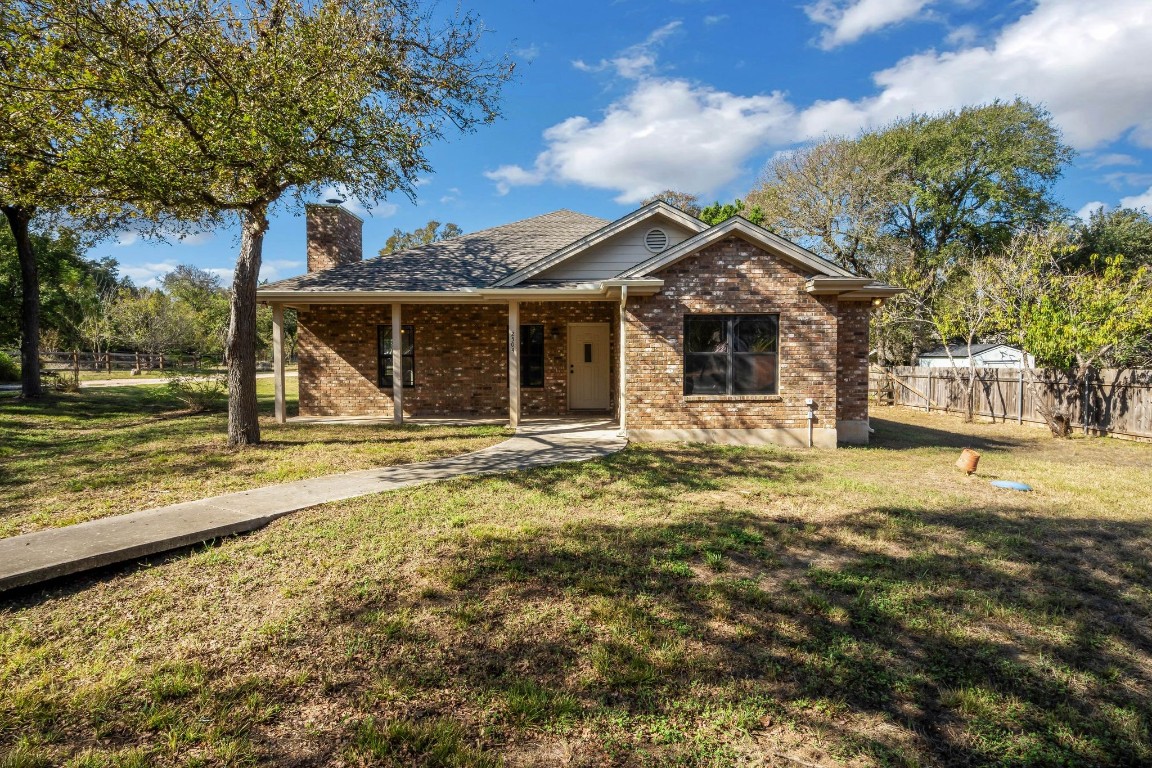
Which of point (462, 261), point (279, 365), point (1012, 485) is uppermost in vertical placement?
point (462, 261)

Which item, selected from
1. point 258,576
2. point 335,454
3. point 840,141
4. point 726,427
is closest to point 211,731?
point 258,576

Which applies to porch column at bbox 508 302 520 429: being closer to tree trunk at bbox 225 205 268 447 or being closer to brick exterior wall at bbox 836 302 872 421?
tree trunk at bbox 225 205 268 447

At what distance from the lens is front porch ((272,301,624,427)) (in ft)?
43.3

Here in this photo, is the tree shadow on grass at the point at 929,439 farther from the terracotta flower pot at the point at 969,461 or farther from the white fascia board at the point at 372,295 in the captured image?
the white fascia board at the point at 372,295

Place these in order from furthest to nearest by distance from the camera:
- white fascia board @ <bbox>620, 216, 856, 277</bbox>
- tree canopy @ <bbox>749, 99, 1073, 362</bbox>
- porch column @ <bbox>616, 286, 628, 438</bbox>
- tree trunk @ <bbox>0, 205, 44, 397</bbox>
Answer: tree canopy @ <bbox>749, 99, 1073, 362</bbox>, tree trunk @ <bbox>0, 205, 44, 397</bbox>, porch column @ <bbox>616, 286, 628, 438</bbox>, white fascia board @ <bbox>620, 216, 856, 277</bbox>

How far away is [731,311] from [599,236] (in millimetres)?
3342

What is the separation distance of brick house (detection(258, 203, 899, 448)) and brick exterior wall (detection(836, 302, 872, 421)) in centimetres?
3

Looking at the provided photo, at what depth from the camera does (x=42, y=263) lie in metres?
18.8

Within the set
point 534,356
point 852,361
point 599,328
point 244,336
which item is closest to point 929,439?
point 852,361

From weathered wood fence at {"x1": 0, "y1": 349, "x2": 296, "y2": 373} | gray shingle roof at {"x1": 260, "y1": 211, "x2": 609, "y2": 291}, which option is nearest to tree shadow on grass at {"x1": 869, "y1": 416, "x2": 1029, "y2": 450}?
gray shingle roof at {"x1": 260, "y1": 211, "x2": 609, "y2": 291}

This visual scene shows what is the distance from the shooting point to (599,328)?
13297 mm

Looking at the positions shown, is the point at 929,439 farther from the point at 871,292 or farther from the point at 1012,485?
the point at 1012,485

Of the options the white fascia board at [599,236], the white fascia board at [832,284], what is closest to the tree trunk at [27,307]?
the white fascia board at [599,236]

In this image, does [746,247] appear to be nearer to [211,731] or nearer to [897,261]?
[211,731]
